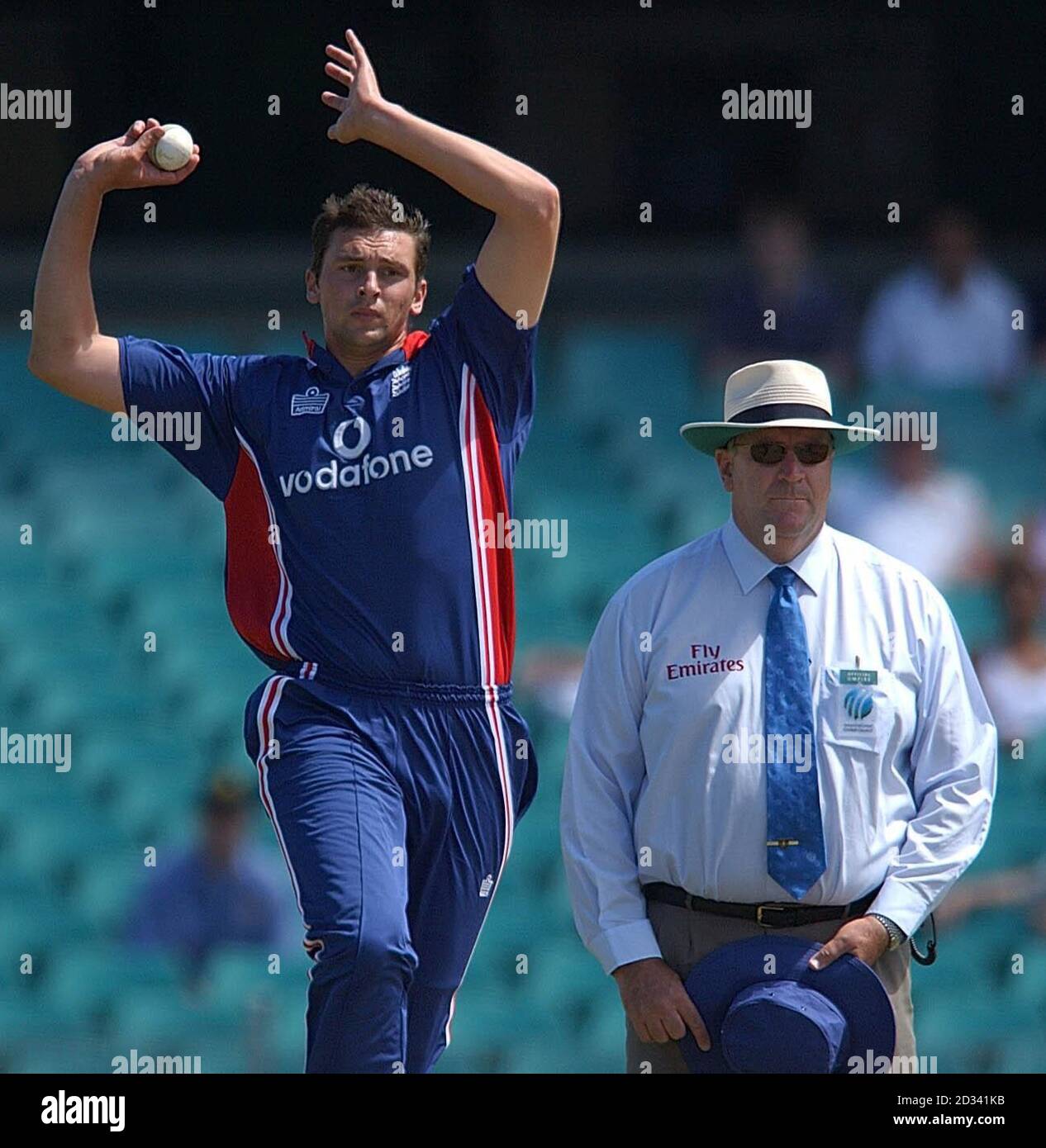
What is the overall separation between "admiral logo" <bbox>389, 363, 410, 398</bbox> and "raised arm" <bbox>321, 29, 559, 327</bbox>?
9.6 inches

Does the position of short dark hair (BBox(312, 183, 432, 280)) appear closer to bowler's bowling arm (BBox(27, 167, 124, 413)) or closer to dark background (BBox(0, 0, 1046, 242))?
bowler's bowling arm (BBox(27, 167, 124, 413))

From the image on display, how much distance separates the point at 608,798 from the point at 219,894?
4.06 metres

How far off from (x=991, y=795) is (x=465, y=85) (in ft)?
26.0

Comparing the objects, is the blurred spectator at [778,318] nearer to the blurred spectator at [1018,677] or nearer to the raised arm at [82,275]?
the blurred spectator at [1018,677]

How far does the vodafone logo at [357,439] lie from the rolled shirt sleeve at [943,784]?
48.2 inches

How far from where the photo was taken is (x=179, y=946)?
862 centimetres

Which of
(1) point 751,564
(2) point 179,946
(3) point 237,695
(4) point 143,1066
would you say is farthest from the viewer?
(3) point 237,695

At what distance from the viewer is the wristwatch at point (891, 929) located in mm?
4633

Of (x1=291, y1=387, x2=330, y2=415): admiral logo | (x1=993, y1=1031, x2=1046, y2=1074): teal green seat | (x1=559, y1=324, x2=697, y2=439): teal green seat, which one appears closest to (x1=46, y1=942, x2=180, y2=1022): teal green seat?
(x1=993, y1=1031, x2=1046, y2=1074): teal green seat

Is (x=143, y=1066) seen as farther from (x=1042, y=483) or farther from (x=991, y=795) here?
(x=1042, y=483)

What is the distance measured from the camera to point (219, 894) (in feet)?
28.0

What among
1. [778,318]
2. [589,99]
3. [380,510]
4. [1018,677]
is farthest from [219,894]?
[589,99]

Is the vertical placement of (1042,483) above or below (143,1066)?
above
